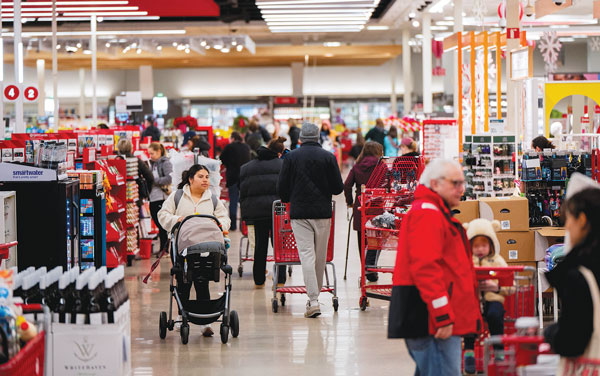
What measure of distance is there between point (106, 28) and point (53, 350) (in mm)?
21855

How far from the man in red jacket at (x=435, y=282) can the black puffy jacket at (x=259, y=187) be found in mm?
4963

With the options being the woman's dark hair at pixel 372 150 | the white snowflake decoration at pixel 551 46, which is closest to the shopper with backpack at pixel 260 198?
the woman's dark hair at pixel 372 150

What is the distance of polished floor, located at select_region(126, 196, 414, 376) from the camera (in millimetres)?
5984

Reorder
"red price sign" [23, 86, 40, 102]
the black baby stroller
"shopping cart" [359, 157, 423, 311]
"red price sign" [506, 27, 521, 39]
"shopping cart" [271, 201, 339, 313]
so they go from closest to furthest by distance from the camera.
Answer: the black baby stroller, "shopping cart" [359, 157, 423, 311], "shopping cart" [271, 201, 339, 313], "red price sign" [506, 27, 521, 39], "red price sign" [23, 86, 40, 102]

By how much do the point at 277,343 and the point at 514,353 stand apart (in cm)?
349

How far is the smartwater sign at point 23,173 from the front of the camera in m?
6.37

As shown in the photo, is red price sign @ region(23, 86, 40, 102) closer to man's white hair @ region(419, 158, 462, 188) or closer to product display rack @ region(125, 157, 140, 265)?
product display rack @ region(125, 157, 140, 265)

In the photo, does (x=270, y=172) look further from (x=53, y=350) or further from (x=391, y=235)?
(x=53, y=350)

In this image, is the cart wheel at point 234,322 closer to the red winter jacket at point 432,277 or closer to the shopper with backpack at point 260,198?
the shopper with backpack at point 260,198

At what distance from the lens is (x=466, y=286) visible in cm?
388

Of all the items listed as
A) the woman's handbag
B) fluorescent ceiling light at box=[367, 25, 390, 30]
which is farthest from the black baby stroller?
fluorescent ceiling light at box=[367, 25, 390, 30]

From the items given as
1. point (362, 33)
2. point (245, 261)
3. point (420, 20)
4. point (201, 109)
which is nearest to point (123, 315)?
point (245, 261)

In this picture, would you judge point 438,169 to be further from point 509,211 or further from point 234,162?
point 234,162

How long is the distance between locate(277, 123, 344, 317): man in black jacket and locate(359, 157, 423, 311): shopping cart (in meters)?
0.44
